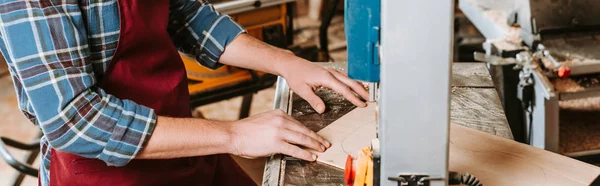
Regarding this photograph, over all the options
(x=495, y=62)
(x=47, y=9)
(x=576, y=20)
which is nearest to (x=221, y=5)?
(x=495, y=62)

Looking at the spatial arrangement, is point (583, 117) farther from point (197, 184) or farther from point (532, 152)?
point (197, 184)

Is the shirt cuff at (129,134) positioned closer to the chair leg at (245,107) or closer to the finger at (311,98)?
the finger at (311,98)

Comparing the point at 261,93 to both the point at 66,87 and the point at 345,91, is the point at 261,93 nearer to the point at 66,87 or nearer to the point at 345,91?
the point at 345,91

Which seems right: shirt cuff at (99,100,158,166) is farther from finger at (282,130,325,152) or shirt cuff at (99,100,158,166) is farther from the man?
finger at (282,130,325,152)

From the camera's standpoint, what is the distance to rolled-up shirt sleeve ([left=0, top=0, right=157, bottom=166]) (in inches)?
39.3

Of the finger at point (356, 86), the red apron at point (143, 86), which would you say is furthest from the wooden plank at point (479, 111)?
the red apron at point (143, 86)

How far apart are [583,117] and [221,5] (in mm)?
1253

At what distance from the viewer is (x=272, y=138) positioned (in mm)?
1129

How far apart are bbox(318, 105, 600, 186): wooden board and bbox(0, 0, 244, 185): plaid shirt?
34 cm

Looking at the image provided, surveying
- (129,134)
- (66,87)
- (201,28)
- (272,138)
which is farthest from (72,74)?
(201,28)

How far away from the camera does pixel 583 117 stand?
2.07 metres

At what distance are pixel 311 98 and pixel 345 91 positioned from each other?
73mm

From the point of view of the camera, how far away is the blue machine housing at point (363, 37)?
832 mm

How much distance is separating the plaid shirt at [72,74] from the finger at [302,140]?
9.0 inches
